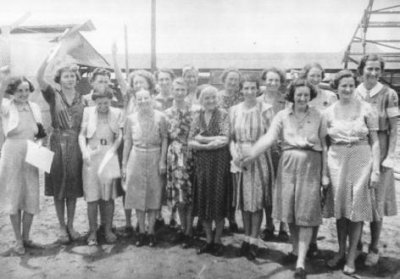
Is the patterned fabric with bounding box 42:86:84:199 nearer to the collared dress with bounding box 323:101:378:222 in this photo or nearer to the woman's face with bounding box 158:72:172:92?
the woman's face with bounding box 158:72:172:92

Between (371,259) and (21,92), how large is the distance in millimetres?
4236

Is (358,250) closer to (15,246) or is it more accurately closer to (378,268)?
(378,268)

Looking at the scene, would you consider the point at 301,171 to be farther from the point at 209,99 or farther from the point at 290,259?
the point at 209,99

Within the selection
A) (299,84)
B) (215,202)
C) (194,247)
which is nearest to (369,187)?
(299,84)

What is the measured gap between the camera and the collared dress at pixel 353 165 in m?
3.73

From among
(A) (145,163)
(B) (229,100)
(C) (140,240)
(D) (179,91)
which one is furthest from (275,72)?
(C) (140,240)

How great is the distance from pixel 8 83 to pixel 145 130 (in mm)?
1587

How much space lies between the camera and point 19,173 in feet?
14.1

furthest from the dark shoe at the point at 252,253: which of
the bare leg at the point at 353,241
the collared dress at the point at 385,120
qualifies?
the collared dress at the point at 385,120

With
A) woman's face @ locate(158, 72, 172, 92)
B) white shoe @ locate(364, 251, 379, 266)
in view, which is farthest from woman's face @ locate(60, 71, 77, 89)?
white shoe @ locate(364, 251, 379, 266)

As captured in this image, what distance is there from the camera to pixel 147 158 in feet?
14.9

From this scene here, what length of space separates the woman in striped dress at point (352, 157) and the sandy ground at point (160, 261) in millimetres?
643

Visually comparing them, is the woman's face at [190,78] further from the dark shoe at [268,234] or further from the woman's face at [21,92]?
the dark shoe at [268,234]

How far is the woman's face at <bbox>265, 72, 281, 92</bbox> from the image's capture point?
4531 mm
